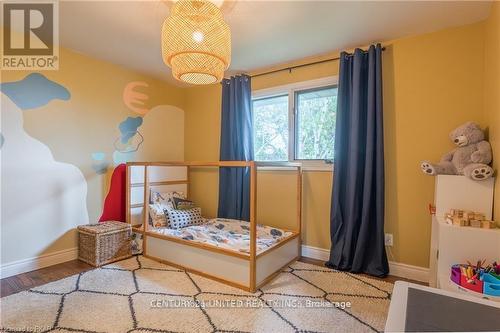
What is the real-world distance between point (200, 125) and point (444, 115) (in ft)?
8.91

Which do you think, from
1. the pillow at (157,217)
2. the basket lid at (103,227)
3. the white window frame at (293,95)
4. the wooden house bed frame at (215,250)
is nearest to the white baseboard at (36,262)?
the basket lid at (103,227)

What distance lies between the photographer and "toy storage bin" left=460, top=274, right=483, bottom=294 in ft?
4.08

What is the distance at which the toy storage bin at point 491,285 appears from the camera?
120cm

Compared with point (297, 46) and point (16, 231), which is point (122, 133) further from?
point (297, 46)

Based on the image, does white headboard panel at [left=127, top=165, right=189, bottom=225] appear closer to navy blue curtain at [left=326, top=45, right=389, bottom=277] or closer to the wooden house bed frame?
the wooden house bed frame

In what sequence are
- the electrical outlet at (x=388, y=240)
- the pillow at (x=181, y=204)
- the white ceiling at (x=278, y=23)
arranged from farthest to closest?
the pillow at (x=181, y=204), the electrical outlet at (x=388, y=240), the white ceiling at (x=278, y=23)

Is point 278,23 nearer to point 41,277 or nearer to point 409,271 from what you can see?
point 409,271

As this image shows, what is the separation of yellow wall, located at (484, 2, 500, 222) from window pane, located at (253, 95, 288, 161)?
167cm

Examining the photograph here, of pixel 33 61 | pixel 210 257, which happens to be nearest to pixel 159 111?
pixel 33 61

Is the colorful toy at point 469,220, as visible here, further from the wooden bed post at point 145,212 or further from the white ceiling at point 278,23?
the wooden bed post at point 145,212

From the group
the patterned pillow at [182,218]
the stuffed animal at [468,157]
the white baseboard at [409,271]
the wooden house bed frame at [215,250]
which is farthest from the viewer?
the patterned pillow at [182,218]

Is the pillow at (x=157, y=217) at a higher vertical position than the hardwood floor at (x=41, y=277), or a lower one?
higher

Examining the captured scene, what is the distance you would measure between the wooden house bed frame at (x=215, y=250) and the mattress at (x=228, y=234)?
0.07 meters

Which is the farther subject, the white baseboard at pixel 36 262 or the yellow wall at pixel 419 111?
the white baseboard at pixel 36 262
